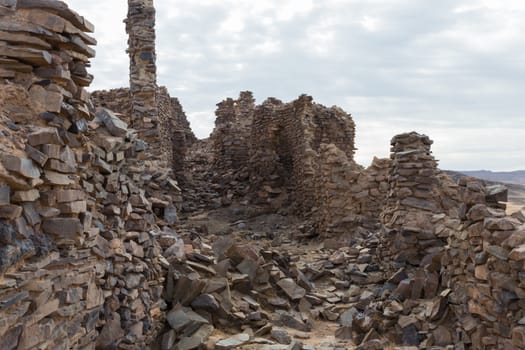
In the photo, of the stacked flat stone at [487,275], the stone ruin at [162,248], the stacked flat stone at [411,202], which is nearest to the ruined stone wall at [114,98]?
the stone ruin at [162,248]

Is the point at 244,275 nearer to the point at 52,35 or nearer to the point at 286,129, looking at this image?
the point at 52,35

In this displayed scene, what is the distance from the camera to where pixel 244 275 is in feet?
26.2

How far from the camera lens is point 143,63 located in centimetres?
1294

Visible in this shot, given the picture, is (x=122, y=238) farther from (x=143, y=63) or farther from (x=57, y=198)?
(x=143, y=63)

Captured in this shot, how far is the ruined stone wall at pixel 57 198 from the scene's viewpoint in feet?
11.4

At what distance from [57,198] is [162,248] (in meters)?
3.37

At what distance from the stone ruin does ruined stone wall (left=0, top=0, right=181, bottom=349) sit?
14 mm

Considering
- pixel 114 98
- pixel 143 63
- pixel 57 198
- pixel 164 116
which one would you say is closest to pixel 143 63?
pixel 143 63

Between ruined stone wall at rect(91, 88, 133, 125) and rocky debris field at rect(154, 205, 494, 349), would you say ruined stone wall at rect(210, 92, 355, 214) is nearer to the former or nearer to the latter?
ruined stone wall at rect(91, 88, 133, 125)

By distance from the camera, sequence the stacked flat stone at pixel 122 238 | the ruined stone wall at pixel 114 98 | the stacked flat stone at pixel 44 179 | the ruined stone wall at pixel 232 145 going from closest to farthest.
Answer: the stacked flat stone at pixel 44 179 < the stacked flat stone at pixel 122 238 < the ruined stone wall at pixel 114 98 < the ruined stone wall at pixel 232 145

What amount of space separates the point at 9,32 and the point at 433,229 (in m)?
7.94

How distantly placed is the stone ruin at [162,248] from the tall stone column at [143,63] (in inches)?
1.5

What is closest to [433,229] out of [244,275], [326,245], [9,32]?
[244,275]

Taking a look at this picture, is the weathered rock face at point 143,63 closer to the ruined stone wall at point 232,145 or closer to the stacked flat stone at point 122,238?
the stacked flat stone at point 122,238
